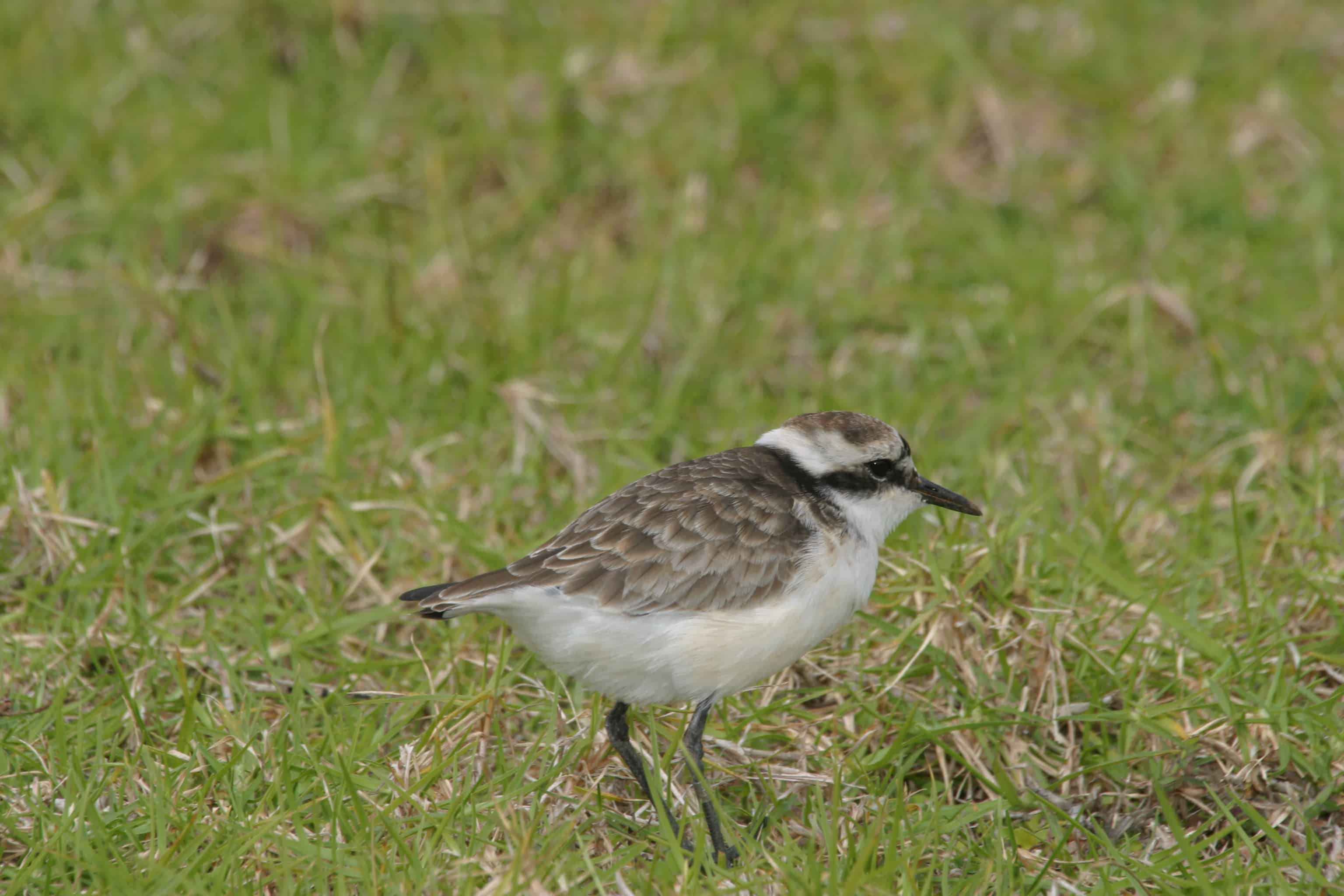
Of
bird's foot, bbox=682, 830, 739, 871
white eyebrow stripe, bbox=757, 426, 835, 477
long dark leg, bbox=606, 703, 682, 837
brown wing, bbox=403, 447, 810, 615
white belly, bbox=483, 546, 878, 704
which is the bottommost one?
bird's foot, bbox=682, 830, 739, 871

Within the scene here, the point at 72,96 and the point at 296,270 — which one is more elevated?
the point at 72,96

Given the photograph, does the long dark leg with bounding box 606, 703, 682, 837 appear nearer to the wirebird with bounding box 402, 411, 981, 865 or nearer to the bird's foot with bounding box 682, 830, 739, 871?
the wirebird with bounding box 402, 411, 981, 865

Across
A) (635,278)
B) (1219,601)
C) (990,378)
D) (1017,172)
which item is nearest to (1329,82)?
(1017,172)

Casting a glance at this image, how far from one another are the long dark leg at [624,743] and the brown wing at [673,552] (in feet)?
1.37

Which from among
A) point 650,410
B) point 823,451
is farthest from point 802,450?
point 650,410

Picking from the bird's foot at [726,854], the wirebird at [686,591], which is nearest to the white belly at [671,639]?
the wirebird at [686,591]

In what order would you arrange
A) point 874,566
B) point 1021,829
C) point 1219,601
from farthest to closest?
point 1219,601, point 874,566, point 1021,829

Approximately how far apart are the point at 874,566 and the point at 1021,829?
3.32 ft

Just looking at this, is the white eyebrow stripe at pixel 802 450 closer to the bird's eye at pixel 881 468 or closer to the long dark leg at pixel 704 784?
the bird's eye at pixel 881 468

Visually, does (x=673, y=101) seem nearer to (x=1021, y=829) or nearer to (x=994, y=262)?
(x=994, y=262)

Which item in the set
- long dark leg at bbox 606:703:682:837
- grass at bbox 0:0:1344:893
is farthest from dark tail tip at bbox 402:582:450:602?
long dark leg at bbox 606:703:682:837

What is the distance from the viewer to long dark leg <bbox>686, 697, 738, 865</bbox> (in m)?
4.91

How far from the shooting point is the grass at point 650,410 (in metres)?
4.98

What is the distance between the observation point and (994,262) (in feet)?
29.6
